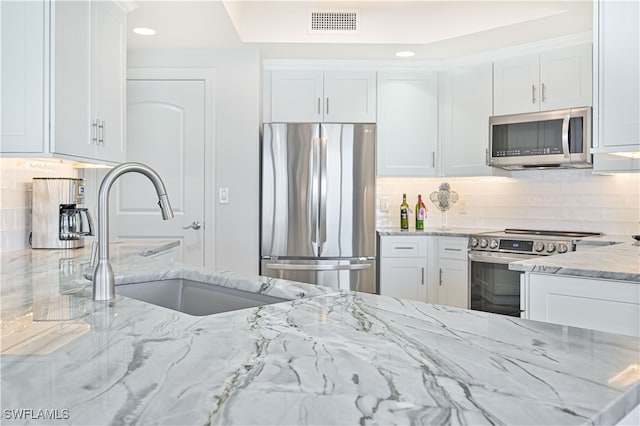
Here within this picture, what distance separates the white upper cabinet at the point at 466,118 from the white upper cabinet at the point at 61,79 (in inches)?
105

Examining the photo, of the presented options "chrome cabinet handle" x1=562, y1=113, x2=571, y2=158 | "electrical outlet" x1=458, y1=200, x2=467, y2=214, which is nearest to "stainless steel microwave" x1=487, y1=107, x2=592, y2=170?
"chrome cabinet handle" x1=562, y1=113, x2=571, y2=158

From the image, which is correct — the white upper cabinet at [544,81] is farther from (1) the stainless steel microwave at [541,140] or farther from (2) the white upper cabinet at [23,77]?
(2) the white upper cabinet at [23,77]

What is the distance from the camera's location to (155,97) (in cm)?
416

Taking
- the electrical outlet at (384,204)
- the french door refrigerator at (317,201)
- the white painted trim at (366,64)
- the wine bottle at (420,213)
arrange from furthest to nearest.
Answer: the electrical outlet at (384,204) < the wine bottle at (420,213) < the white painted trim at (366,64) < the french door refrigerator at (317,201)

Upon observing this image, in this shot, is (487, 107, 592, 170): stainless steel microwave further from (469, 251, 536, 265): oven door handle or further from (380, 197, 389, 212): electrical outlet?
(380, 197, 389, 212): electrical outlet

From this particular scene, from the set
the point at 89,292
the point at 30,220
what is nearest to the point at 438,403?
the point at 89,292

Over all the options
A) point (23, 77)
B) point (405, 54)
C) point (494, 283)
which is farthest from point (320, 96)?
point (23, 77)

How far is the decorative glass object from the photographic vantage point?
4684 millimetres

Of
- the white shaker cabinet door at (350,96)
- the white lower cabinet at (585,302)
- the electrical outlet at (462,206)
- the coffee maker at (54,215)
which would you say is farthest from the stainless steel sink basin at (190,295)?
the electrical outlet at (462,206)

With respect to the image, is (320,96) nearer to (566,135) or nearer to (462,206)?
(462,206)

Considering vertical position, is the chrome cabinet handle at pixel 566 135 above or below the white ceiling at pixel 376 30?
below

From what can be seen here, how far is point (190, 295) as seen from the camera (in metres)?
1.79

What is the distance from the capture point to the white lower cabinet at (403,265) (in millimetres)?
4168

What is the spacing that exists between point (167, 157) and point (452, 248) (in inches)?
92.7
